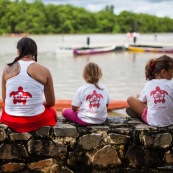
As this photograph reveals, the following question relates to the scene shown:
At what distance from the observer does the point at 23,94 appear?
→ 11.3ft

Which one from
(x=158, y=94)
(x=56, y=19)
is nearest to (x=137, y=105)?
(x=158, y=94)

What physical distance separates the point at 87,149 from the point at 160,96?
815 millimetres

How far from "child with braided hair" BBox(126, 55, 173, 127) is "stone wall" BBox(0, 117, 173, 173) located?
0.11 metres

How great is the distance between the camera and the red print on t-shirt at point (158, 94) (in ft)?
12.0

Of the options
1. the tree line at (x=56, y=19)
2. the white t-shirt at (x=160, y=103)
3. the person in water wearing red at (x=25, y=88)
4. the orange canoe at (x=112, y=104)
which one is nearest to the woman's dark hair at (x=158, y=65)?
the white t-shirt at (x=160, y=103)

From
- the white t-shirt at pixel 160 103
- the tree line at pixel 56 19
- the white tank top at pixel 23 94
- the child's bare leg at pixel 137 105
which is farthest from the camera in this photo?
the tree line at pixel 56 19

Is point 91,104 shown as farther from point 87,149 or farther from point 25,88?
point 25,88

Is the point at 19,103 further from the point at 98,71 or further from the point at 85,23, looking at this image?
the point at 85,23

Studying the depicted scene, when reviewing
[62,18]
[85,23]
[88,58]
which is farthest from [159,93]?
[85,23]

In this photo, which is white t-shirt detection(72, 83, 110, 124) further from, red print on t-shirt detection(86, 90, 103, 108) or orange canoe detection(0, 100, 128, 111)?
orange canoe detection(0, 100, 128, 111)

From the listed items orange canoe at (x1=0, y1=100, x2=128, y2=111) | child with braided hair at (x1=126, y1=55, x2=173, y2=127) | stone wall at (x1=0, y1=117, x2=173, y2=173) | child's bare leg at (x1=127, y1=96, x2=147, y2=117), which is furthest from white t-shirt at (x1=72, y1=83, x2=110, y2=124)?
orange canoe at (x1=0, y1=100, x2=128, y2=111)

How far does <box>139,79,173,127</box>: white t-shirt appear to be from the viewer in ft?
12.0

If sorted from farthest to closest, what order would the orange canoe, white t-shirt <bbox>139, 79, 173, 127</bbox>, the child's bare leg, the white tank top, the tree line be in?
the tree line < the orange canoe < the child's bare leg < white t-shirt <bbox>139, 79, 173, 127</bbox> < the white tank top

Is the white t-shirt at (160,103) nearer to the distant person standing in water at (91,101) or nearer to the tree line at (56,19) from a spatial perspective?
the distant person standing in water at (91,101)
